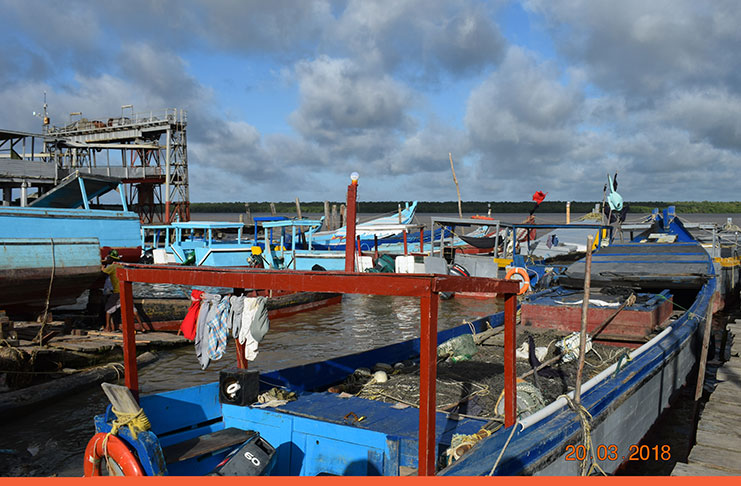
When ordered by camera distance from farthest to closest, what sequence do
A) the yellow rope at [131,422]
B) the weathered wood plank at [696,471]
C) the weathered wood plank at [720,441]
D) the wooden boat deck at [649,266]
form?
the wooden boat deck at [649,266]
the weathered wood plank at [720,441]
the weathered wood plank at [696,471]
the yellow rope at [131,422]

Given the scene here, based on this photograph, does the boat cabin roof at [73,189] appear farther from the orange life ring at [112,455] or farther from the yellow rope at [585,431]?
the yellow rope at [585,431]

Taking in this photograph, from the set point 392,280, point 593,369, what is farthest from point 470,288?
point 593,369

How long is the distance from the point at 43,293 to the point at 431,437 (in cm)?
1277

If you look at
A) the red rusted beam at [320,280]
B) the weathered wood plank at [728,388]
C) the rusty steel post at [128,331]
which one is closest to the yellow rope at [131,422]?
the rusty steel post at [128,331]

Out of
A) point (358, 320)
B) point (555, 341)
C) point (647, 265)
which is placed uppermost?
point (647, 265)

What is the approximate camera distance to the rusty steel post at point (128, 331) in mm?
5195

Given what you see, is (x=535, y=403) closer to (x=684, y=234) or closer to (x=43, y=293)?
(x=43, y=293)

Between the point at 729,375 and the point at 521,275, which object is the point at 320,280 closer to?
the point at 729,375

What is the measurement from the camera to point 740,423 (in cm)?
635

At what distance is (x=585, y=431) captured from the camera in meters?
5.51
